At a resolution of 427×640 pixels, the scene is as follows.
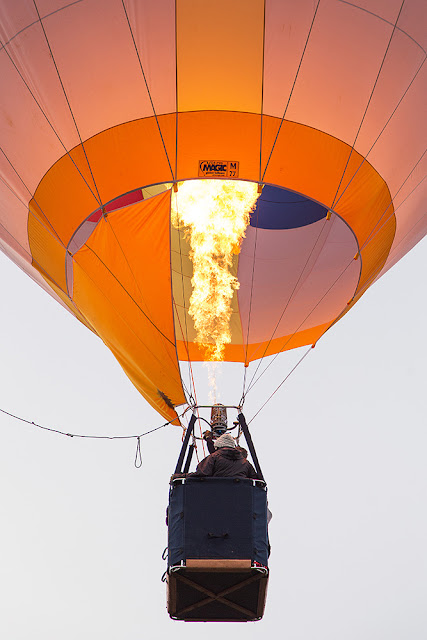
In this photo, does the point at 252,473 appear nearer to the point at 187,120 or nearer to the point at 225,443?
the point at 225,443

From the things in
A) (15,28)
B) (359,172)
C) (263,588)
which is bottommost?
(263,588)

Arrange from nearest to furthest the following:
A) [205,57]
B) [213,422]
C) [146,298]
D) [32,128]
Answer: [205,57] < [32,128] < [213,422] < [146,298]

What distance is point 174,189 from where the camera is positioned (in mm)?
5953

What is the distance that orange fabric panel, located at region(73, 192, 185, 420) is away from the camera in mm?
6672

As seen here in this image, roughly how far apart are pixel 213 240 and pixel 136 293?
0.74 meters

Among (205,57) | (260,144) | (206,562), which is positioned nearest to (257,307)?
(260,144)

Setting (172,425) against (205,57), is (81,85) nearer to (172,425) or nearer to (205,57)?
(205,57)

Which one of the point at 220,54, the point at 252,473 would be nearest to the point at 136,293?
the point at 220,54

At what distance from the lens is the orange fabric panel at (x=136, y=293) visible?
6.67 meters

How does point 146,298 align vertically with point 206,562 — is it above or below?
above

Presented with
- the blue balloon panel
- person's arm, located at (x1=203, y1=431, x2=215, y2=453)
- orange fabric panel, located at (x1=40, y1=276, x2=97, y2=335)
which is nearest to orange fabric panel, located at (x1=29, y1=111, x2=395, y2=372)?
the blue balloon panel

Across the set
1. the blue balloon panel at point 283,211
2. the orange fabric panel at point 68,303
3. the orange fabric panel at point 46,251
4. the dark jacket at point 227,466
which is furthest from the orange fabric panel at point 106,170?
the dark jacket at point 227,466

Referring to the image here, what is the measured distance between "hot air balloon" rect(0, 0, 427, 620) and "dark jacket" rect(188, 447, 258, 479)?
67.8 inches

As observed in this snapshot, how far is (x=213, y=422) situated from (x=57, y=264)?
58.6 inches
